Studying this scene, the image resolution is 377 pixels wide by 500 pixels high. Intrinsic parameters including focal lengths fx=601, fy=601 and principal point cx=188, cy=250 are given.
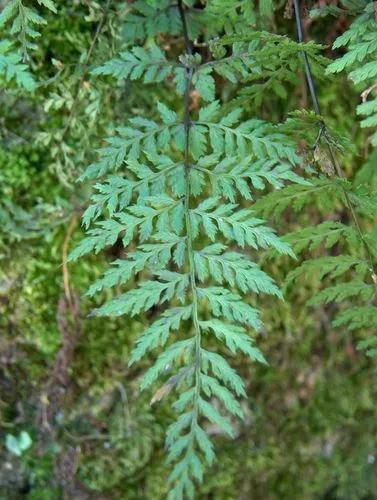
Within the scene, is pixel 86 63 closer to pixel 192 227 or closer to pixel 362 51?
pixel 192 227

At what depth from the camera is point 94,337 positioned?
2307 millimetres

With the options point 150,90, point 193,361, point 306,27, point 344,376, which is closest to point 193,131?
point 150,90

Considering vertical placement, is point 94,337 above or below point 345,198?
below

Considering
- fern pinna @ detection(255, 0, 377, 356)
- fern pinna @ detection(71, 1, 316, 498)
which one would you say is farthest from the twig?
fern pinna @ detection(255, 0, 377, 356)

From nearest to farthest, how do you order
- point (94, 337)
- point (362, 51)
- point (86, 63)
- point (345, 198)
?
point (362, 51), point (345, 198), point (86, 63), point (94, 337)

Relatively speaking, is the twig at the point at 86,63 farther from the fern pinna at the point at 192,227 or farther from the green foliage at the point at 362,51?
the green foliage at the point at 362,51

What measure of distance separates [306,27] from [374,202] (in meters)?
0.93

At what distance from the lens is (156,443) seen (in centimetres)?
245

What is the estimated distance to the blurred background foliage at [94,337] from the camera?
6.82 ft

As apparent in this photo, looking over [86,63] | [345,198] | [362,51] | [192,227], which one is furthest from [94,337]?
[362,51]

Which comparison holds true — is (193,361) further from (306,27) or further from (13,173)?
(306,27)

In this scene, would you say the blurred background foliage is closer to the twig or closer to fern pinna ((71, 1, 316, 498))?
the twig

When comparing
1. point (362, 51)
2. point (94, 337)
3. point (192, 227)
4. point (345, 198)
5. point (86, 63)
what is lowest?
point (94, 337)

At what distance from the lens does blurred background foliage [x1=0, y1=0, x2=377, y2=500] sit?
2.08 meters
